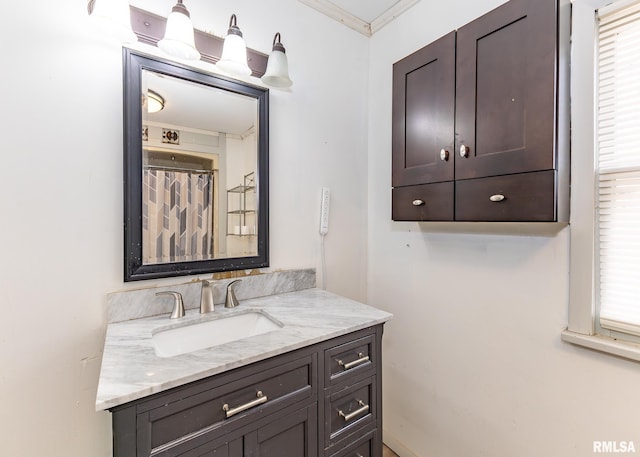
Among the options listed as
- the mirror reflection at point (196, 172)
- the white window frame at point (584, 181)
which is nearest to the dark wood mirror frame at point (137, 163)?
the mirror reflection at point (196, 172)

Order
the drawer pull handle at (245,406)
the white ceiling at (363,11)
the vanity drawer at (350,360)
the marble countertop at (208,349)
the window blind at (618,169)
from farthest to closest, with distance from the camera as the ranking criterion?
1. the white ceiling at (363,11)
2. the vanity drawer at (350,360)
3. the window blind at (618,169)
4. the drawer pull handle at (245,406)
5. the marble countertop at (208,349)

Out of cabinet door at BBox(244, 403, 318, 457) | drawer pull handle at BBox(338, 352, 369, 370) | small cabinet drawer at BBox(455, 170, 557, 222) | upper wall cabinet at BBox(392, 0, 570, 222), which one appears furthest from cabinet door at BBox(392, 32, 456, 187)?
cabinet door at BBox(244, 403, 318, 457)

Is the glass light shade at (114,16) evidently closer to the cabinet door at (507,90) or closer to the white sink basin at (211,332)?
the white sink basin at (211,332)

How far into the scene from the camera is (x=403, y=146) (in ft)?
4.70

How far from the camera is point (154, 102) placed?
48.4 inches

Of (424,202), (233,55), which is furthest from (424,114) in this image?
(233,55)

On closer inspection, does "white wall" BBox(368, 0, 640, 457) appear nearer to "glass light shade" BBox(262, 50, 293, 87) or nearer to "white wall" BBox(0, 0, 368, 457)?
"glass light shade" BBox(262, 50, 293, 87)

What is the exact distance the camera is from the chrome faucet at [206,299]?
1.26 meters

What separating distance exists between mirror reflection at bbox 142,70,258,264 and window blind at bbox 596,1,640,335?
54.6 inches

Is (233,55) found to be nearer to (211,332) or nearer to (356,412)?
(211,332)

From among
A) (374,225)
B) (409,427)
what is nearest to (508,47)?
(374,225)

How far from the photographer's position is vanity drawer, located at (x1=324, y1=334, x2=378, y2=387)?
42.0 inches

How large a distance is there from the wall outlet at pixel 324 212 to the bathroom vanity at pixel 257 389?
53cm

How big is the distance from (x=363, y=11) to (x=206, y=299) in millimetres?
1874
